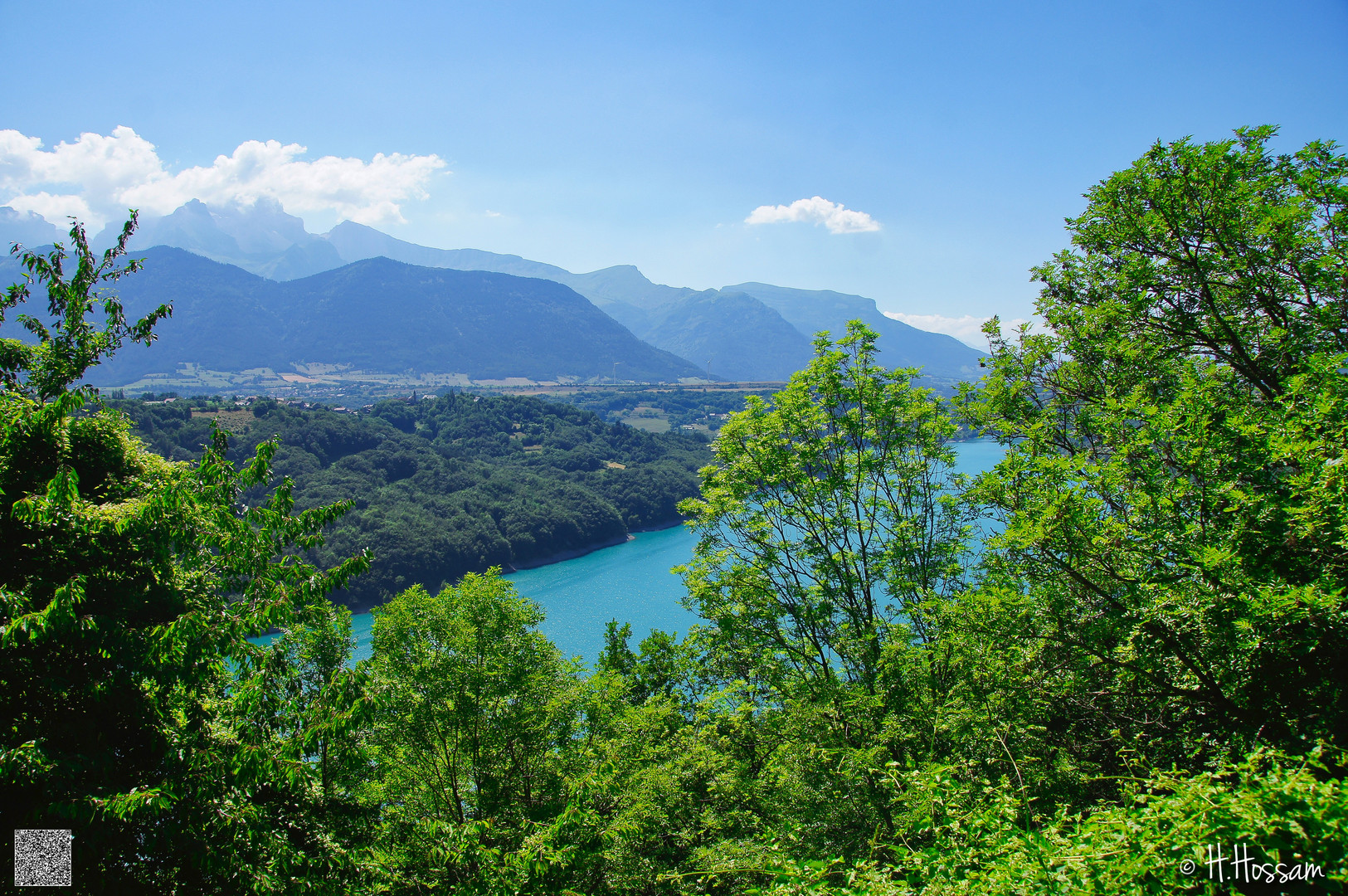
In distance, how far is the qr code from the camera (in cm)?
381

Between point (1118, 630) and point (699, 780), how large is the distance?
26.3 ft

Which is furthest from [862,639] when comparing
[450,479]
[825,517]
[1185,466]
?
[450,479]

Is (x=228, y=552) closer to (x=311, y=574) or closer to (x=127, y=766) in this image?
(x=311, y=574)

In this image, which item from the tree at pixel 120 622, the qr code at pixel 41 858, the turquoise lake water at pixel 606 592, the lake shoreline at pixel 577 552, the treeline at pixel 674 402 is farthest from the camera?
the treeline at pixel 674 402

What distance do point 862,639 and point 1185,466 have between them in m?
5.02

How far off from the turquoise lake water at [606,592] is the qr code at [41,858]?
110 ft

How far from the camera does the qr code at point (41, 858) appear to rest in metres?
3.81

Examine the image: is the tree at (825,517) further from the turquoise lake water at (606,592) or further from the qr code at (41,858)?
the turquoise lake water at (606,592)

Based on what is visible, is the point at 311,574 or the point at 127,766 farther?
the point at 311,574

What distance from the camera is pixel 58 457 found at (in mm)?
4895

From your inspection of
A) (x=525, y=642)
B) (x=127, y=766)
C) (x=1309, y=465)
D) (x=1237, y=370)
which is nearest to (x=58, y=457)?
(x=127, y=766)

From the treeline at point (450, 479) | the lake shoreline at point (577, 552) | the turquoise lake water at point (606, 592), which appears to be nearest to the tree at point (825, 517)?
the turquoise lake water at point (606, 592)

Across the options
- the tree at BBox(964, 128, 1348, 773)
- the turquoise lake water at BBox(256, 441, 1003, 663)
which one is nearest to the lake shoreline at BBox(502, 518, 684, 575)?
the turquoise lake water at BBox(256, 441, 1003, 663)

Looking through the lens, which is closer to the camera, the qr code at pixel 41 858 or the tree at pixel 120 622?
the qr code at pixel 41 858
